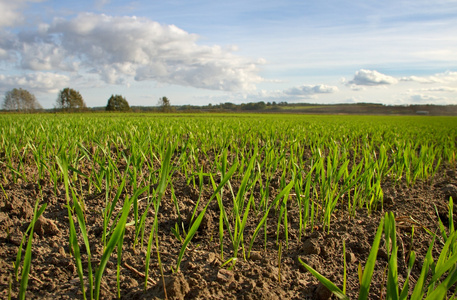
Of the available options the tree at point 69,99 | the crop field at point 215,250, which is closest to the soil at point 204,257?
the crop field at point 215,250

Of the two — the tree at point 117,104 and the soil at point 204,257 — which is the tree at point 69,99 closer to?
the tree at point 117,104

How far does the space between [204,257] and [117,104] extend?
72.7 m

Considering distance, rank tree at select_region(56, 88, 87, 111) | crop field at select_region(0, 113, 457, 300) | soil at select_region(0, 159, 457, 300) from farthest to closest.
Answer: tree at select_region(56, 88, 87, 111)
soil at select_region(0, 159, 457, 300)
crop field at select_region(0, 113, 457, 300)

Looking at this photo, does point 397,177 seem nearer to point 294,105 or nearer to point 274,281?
point 274,281

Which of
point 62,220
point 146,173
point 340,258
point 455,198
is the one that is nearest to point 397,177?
point 455,198

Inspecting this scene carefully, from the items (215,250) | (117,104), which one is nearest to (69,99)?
(117,104)

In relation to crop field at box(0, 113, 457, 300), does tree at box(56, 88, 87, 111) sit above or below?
above

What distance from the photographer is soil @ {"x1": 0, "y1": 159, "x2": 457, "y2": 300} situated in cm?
115

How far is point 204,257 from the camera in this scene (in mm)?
1400

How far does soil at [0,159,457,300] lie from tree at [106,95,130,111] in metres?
70.4

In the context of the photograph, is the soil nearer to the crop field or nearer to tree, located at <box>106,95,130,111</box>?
the crop field

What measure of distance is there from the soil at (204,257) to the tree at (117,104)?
70388 mm

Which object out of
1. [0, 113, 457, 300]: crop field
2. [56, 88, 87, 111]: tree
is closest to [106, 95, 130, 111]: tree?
[56, 88, 87, 111]: tree

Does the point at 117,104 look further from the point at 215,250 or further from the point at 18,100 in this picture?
the point at 215,250
